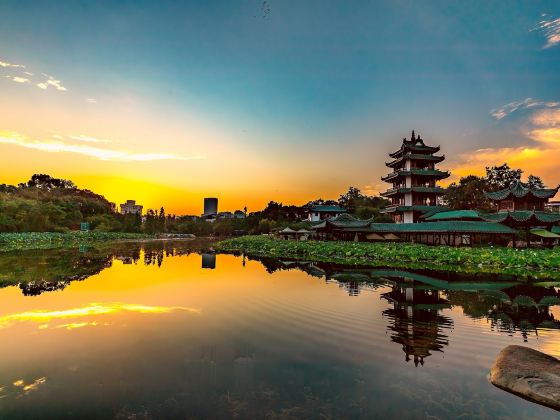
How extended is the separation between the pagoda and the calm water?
25.7 m

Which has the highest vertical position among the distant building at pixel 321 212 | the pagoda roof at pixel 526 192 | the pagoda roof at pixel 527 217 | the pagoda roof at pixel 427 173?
the pagoda roof at pixel 427 173

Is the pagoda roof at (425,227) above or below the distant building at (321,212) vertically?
below

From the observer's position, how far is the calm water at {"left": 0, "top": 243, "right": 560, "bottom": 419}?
512 cm

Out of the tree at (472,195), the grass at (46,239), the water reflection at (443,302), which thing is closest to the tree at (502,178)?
the tree at (472,195)

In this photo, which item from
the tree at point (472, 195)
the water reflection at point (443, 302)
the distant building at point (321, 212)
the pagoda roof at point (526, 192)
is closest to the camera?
the water reflection at point (443, 302)

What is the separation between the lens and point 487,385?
228 inches

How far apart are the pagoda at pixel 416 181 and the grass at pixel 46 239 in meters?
42.9

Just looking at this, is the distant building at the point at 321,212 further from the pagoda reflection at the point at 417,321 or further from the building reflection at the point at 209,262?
the pagoda reflection at the point at 417,321

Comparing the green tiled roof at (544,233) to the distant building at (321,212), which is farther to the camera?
the distant building at (321,212)

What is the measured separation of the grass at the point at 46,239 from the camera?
41.6m

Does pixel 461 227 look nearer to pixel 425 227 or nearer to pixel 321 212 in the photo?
pixel 425 227

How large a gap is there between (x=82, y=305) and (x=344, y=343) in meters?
8.96

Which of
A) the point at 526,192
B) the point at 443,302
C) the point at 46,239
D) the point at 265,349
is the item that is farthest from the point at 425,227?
the point at 46,239

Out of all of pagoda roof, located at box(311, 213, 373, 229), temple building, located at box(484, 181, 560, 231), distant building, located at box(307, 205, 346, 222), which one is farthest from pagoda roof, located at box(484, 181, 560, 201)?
distant building, located at box(307, 205, 346, 222)
